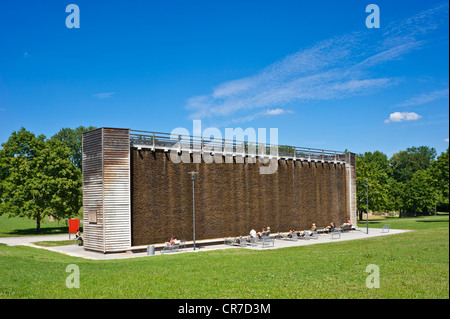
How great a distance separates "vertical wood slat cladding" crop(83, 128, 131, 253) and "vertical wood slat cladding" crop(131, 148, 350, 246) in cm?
84

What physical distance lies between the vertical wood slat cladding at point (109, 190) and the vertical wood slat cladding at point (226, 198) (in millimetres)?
840

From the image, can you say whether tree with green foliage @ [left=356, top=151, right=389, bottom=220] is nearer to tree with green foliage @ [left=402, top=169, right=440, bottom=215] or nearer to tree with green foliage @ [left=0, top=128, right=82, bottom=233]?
tree with green foliage @ [left=402, top=169, right=440, bottom=215]

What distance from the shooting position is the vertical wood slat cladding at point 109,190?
2625 centimetres

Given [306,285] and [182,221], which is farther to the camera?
[182,221]

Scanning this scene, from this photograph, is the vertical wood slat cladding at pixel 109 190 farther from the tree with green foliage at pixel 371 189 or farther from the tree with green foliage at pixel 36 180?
the tree with green foliage at pixel 371 189

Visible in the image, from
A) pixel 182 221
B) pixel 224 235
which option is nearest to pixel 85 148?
pixel 182 221

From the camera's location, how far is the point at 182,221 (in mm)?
30141

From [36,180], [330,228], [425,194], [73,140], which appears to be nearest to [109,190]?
[425,194]

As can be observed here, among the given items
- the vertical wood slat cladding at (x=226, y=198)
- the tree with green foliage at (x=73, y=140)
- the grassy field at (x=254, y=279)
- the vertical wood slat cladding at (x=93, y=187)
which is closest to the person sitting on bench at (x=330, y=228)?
the vertical wood slat cladding at (x=226, y=198)

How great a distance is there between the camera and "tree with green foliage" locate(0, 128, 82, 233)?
4672 centimetres

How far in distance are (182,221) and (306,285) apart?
19618 millimetres
